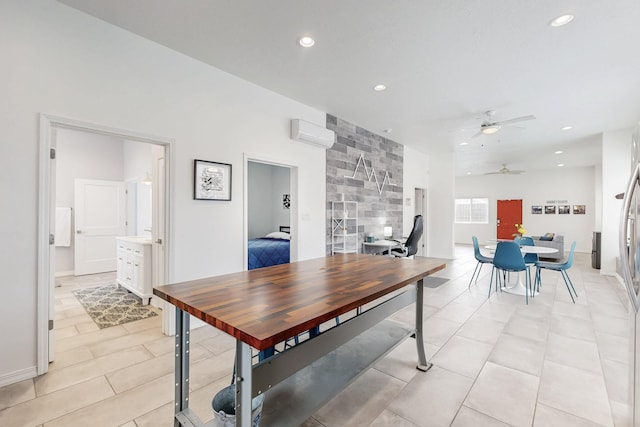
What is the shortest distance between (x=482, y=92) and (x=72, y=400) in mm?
5070

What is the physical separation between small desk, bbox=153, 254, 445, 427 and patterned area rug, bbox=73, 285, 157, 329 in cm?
239

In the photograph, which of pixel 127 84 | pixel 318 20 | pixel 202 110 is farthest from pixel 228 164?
pixel 318 20

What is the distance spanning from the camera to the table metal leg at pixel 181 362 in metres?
1.50

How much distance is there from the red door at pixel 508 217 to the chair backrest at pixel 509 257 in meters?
7.59

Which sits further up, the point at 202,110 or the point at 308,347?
the point at 202,110

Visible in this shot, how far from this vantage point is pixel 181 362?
1.51 meters

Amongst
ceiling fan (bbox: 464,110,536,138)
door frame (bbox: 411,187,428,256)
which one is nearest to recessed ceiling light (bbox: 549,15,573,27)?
ceiling fan (bbox: 464,110,536,138)

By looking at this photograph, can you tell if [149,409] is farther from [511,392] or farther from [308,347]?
[511,392]

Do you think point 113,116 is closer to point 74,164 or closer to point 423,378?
point 423,378

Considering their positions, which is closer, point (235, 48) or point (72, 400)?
point (72, 400)

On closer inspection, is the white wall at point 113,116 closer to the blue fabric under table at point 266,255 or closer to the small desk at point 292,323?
the blue fabric under table at point 266,255

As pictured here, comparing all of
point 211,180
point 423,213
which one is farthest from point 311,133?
point 423,213

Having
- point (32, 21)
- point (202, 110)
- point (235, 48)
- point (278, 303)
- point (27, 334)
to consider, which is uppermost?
point (235, 48)

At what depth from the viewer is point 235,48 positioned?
113 inches
